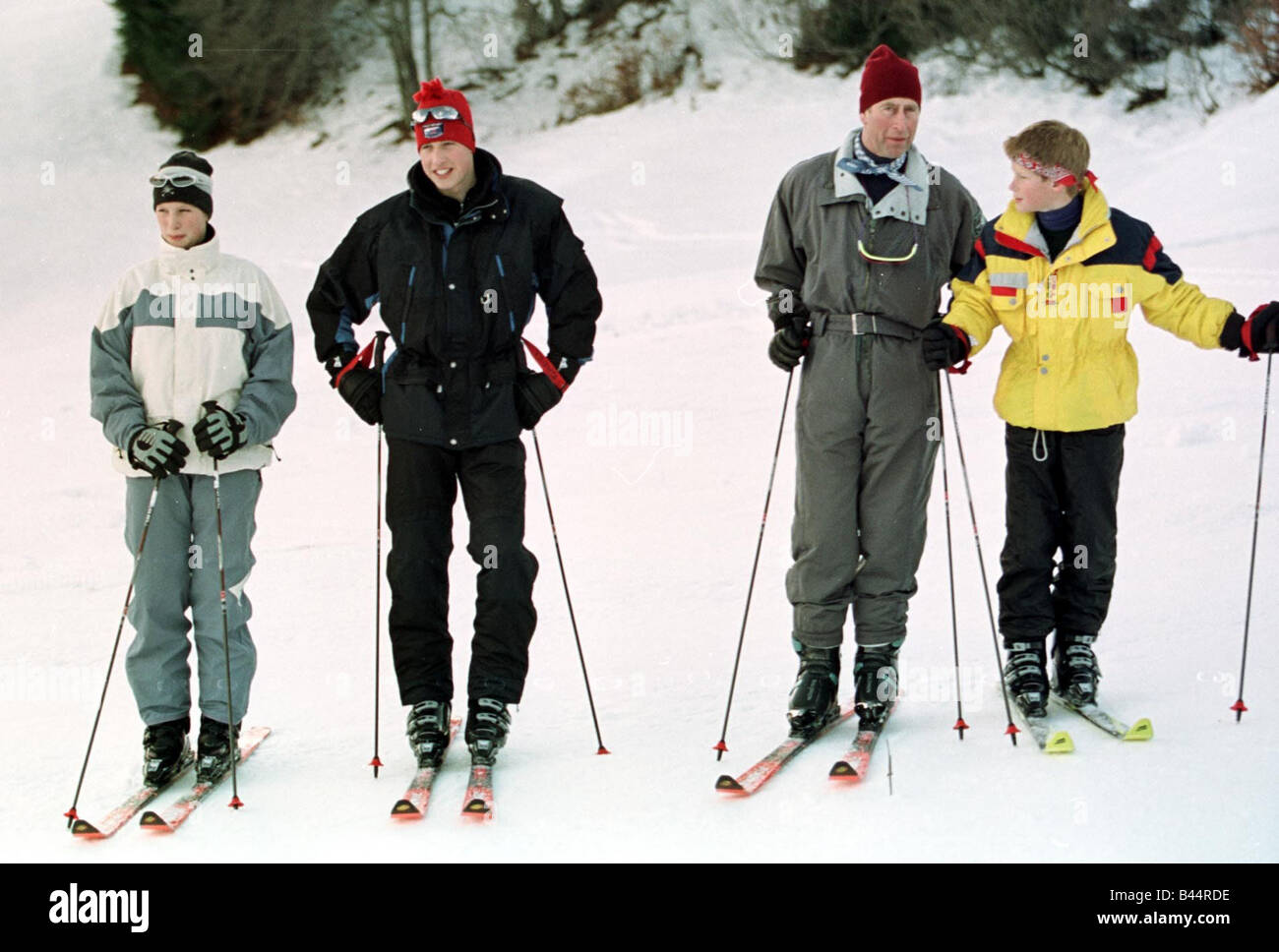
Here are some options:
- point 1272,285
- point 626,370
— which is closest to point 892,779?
point 626,370

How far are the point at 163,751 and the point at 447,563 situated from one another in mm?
839

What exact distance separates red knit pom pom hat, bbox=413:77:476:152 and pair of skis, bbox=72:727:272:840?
1.68 m

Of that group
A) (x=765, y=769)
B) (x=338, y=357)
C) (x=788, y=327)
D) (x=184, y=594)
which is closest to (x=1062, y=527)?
(x=788, y=327)

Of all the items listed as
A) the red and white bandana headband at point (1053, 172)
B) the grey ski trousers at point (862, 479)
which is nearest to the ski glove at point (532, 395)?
the grey ski trousers at point (862, 479)

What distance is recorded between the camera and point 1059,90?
13344 millimetres

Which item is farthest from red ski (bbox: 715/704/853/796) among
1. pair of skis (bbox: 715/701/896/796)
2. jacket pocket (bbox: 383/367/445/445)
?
jacket pocket (bbox: 383/367/445/445)

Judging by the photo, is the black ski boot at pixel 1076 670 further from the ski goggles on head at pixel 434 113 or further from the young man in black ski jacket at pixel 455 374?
the ski goggles on head at pixel 434 113

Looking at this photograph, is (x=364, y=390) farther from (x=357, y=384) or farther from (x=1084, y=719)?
(x=1084, y=719)

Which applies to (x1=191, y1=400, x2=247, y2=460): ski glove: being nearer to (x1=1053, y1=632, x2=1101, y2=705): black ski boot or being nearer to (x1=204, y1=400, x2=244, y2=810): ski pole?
(x1=204, y1=400, x2=244, y2=810): ski pole

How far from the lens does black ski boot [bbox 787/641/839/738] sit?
13.3ft

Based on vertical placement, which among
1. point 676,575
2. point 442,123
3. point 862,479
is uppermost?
point 442,123

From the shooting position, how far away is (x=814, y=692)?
4086 mm
